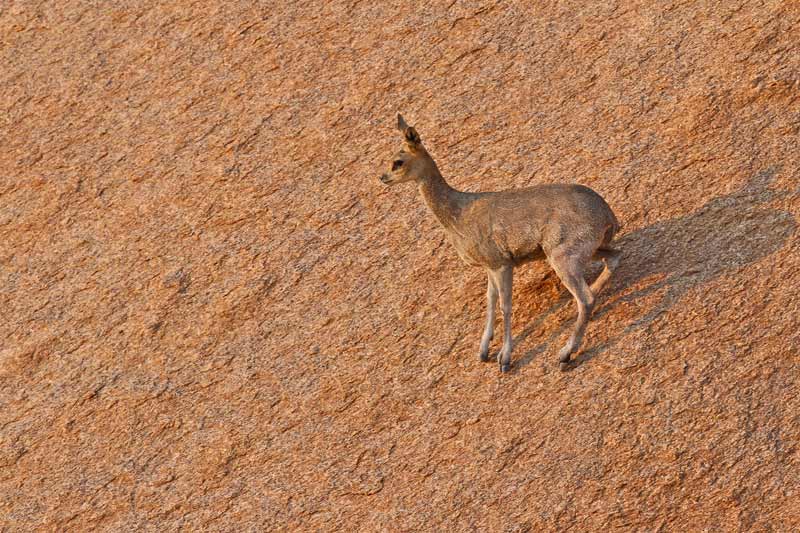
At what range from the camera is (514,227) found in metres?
11.0

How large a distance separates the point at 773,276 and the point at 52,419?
6562mm

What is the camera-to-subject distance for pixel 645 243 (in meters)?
11.9

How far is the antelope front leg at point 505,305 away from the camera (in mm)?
11094

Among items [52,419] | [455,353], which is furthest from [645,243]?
[52,419]

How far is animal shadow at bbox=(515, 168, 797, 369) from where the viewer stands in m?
11.4

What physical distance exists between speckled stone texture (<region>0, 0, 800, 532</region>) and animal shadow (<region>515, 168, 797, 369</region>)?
3 centimetres

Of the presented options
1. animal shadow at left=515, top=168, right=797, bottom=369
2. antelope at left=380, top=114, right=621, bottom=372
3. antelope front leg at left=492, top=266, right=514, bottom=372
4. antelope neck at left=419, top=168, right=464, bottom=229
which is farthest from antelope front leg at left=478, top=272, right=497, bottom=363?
antelope neck at left=419, top=168, right=464, bottom=229

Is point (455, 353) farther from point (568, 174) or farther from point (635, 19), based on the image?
point (635, 19)

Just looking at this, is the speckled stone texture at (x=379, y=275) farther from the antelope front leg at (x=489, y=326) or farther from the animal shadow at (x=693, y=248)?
the antelope front leg at (x=489, y=326)

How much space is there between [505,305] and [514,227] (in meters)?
0.68

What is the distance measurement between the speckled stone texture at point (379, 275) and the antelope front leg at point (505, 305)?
16 centimetres

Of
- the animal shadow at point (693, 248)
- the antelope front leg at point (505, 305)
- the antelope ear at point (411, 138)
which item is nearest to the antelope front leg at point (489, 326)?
the antelope front leg at point (505, 305)

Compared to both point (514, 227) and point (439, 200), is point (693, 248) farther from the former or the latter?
point (439, 200)

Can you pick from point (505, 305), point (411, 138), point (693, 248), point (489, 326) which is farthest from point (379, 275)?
point (693, 248)
